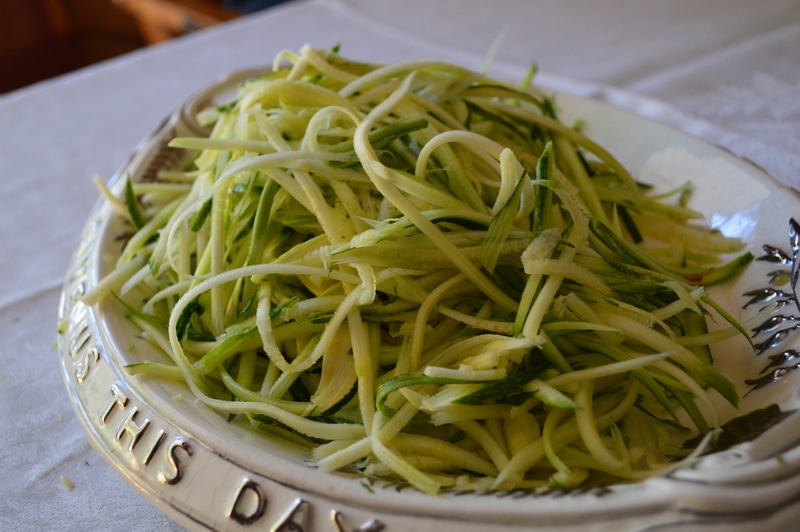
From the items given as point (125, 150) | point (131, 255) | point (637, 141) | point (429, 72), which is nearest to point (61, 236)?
point (125, 150)

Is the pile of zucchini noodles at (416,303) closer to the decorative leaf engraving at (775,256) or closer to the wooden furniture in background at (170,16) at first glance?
the decorative leaf engraving at (775,256)

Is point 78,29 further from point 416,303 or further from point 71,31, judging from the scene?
point 416,303

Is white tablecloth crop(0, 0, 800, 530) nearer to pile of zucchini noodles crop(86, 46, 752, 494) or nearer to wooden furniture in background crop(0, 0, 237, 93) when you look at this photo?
pile of zucchini noodles crop(86, 46, 752, 494)

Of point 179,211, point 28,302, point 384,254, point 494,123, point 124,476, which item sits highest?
point 494,123

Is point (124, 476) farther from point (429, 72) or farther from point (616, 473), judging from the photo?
point (429, 72)

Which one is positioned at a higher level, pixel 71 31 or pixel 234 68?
pixel 234 68

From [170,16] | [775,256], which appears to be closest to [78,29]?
[170,16]
